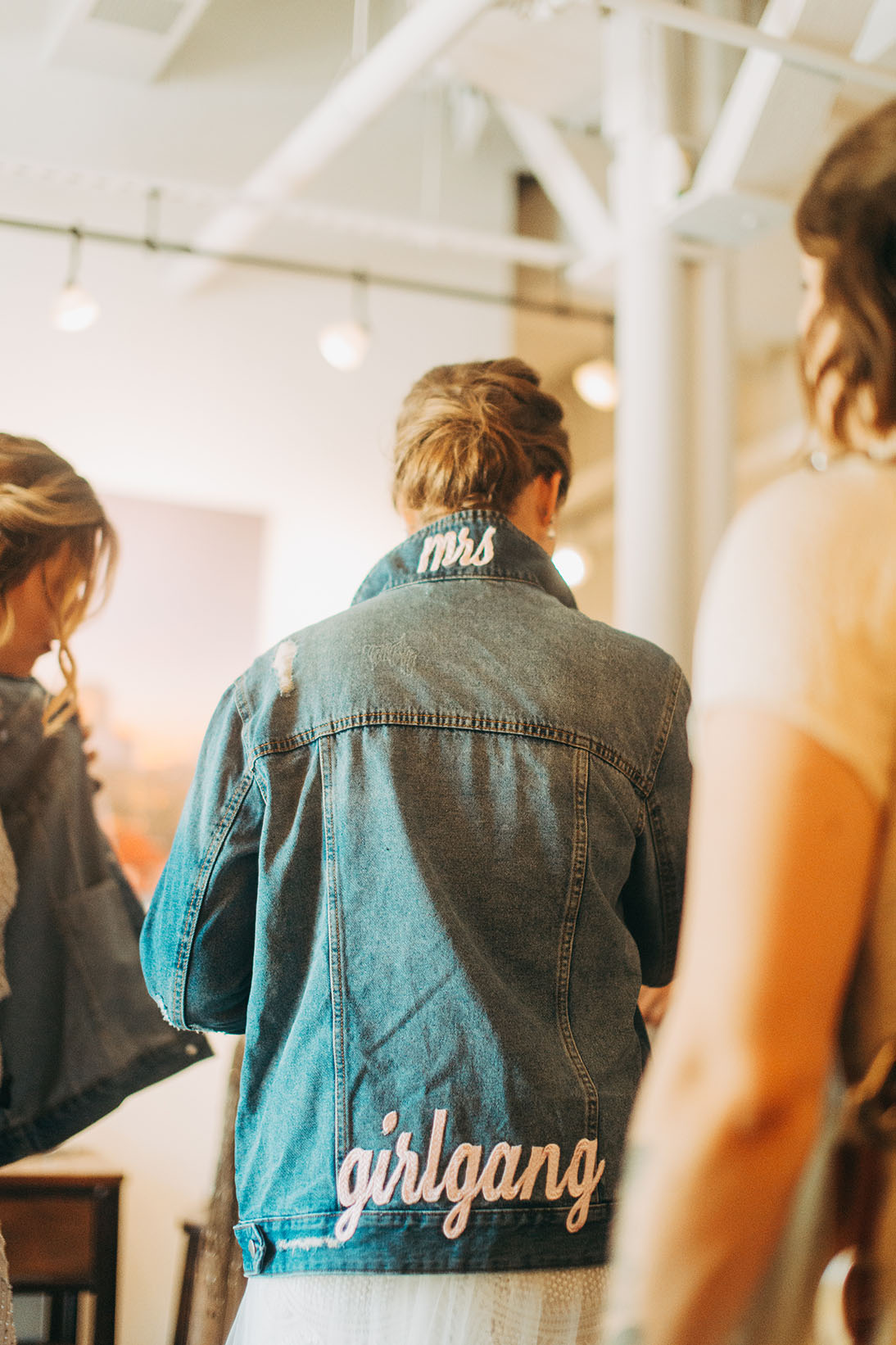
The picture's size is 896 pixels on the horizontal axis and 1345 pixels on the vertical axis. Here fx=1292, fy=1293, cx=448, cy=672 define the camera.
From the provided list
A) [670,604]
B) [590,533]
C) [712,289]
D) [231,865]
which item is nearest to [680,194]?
[712,289]

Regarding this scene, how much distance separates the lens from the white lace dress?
3.84 ft

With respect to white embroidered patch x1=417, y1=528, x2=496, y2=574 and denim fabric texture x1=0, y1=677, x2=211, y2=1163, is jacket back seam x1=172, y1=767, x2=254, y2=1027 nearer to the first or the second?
white embroidered patch x1=417, y1=528, x2=496, y2=574

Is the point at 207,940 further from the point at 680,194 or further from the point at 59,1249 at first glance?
the point at 680,194

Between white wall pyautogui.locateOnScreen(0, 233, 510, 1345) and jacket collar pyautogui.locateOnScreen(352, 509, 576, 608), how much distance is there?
2.43 metres

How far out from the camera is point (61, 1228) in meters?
2.78

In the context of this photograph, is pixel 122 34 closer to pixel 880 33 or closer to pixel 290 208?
pixel 290 208

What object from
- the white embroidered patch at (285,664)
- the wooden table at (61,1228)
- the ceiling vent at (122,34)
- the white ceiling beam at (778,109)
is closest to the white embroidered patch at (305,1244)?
the white embroidered patch at (285,664)

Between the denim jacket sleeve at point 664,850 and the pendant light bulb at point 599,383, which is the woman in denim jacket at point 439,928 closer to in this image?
the denim jacket sleeve at point 664,850

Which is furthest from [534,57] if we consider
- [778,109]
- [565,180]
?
[778,109]

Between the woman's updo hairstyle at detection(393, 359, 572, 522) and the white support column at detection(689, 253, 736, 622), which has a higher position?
the white support column at detection(689, 253, 736, 622)

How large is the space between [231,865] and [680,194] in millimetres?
2250

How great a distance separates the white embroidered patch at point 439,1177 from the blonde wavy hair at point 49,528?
804mm

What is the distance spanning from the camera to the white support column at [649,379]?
3102 millimetres

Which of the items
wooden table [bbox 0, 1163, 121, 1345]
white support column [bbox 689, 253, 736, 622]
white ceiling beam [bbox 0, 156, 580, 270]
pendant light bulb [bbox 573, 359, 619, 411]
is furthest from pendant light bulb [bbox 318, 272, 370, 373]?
wooden table [bbox 0, 1163, 121, 1345]
